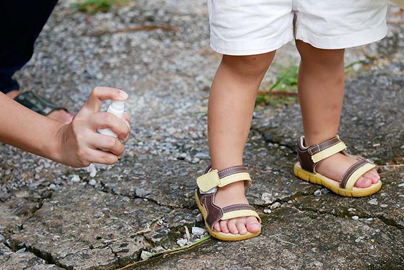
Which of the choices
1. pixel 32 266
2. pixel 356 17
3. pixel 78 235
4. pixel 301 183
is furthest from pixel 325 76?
pixel 32 266

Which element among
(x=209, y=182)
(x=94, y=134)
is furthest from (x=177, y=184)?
(x=94, y=134)

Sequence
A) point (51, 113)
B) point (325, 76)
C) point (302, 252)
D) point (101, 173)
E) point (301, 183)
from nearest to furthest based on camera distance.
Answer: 1. point (302, 252)
2. point (325, 76)
3. point (301, 183)
4. point (101, 173)
5. point (51, 113)

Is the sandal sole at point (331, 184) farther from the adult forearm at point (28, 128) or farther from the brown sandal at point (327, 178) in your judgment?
the adult forearm at point (28, 128)

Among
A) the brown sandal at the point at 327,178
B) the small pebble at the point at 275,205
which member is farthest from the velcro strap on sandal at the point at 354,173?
the small pebble at the point at 275,205

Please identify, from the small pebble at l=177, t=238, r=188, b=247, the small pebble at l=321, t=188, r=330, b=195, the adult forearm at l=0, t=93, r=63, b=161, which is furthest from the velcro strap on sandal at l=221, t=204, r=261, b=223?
the adult forearm at l=0, t=93, r=63, b=161

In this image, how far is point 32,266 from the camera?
143 cm

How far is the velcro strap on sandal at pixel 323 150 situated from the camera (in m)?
1.71

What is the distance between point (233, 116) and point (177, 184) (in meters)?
0.37

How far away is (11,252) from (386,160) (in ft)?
3.76

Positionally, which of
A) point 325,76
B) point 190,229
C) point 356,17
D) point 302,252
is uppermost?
point 356,17

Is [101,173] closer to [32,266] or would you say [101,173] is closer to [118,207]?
[118,207]

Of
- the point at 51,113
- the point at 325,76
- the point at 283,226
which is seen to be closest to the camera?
the point at 283,226

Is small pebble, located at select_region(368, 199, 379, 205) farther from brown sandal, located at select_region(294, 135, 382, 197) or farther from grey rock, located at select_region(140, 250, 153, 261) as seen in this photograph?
grey rock, located at select_region(140, 250, 153, 261)

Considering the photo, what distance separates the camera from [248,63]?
4.84 ft
